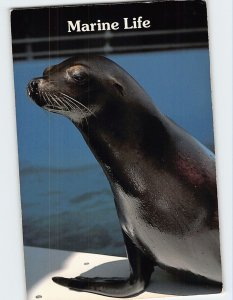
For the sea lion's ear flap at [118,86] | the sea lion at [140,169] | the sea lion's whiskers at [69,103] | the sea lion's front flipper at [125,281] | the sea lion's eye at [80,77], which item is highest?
the sea lion's eye at [80,77]

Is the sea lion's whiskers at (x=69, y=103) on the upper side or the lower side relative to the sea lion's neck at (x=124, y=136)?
upper

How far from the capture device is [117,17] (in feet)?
11.6

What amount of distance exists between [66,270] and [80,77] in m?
0.78

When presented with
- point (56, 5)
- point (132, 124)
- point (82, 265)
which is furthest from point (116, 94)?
point (82, 265)

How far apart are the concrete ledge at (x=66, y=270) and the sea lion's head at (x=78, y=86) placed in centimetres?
56

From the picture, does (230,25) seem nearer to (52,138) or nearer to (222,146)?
(222,146)

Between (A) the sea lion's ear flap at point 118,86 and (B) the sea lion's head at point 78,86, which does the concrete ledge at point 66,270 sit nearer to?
(B) the sea lion's head at point 78,86

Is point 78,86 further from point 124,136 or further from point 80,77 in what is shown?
point 124,136

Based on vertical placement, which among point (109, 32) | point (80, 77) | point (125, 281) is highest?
point (109, 32)

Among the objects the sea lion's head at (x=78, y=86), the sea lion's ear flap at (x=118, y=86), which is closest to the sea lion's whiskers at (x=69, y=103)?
the sea lion's head at (x=78, y=86)

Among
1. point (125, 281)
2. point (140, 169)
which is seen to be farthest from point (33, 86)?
point (125, 281)

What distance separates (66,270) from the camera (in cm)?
360

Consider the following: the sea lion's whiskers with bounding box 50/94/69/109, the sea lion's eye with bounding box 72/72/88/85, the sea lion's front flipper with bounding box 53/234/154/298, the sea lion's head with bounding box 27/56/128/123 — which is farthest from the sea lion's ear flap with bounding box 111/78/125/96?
the sea lion's front flipper with bounding box 53/234/154/298

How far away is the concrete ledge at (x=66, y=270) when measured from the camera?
3574 millimetres
